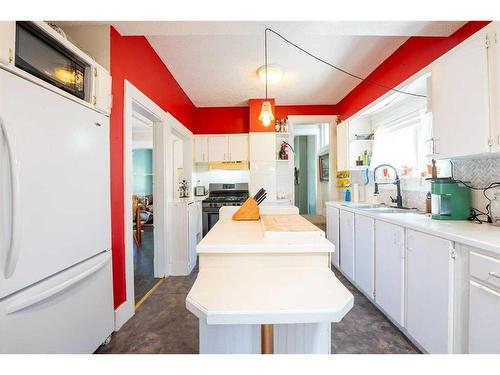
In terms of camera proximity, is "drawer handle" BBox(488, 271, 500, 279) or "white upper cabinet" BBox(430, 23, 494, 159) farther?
"white upper cabinet" BBox(430, 23, 494, 159)

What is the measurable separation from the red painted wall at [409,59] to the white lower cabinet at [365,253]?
5.12 feet

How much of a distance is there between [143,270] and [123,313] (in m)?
1.38

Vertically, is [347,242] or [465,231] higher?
[465,231]

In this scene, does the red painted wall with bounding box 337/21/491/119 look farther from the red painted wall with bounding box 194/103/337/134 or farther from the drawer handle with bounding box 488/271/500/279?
the red painted wall with bounding box 194/103/337/134

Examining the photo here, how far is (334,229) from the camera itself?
322cm

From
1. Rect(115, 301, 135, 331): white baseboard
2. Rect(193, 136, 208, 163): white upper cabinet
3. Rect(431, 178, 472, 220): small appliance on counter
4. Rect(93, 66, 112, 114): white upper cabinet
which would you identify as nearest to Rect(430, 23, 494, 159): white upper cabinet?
Rect(431, 178, 472, 220): small appliance on counter

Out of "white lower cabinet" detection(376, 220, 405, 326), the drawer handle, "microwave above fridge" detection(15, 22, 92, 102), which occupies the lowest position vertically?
"white lower cabinet" detection(376, 220, 405, 326)

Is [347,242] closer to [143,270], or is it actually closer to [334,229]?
[334,229]

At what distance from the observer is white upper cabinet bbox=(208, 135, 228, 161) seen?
4.38 m

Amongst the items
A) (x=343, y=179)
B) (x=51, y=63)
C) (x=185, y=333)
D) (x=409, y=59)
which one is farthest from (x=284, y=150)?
(x=51, y=63)

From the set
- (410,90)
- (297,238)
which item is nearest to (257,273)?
(297,238)

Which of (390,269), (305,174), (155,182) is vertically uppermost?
(305,174)

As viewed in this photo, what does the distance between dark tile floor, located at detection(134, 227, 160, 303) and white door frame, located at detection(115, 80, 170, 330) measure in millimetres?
159

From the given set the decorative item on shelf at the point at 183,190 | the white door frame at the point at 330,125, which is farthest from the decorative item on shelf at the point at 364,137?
the decorative item on shelf at the point at 183,190
